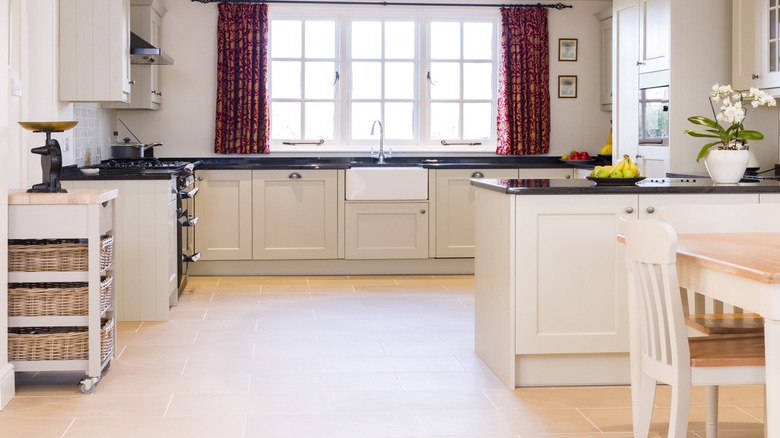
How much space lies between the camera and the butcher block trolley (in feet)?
11.2

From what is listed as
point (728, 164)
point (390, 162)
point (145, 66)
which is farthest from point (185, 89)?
point (728, 164)

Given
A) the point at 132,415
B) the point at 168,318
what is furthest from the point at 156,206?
the point at 132,415

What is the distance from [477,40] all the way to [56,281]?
4683 mm

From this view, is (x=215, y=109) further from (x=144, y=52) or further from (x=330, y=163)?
(x=144, y=52)

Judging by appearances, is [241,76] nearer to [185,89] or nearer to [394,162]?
[185,89]

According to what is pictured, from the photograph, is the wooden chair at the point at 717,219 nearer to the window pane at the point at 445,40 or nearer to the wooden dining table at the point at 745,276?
the wooden dining table at the point at 745,276

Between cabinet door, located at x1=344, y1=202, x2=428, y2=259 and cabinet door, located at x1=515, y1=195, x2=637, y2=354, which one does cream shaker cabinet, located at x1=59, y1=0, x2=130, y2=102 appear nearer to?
cabinet door, located at x1=344, y1=202, x2=428, y2=259

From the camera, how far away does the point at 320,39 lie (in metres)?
7.15

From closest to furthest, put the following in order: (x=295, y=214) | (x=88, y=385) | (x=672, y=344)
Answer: (x=672, y=344) → (x=88, y=385) → (x=295, y=214)

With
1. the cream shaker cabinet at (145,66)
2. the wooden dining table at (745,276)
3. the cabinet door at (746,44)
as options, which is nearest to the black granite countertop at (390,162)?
the cream shaker cabinet at (145,66)

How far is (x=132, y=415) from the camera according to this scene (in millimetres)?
3145

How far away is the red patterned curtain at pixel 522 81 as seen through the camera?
7.18 meters

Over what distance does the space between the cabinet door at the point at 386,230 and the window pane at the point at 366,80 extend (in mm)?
1123

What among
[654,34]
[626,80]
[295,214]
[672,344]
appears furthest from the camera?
[295,214]
